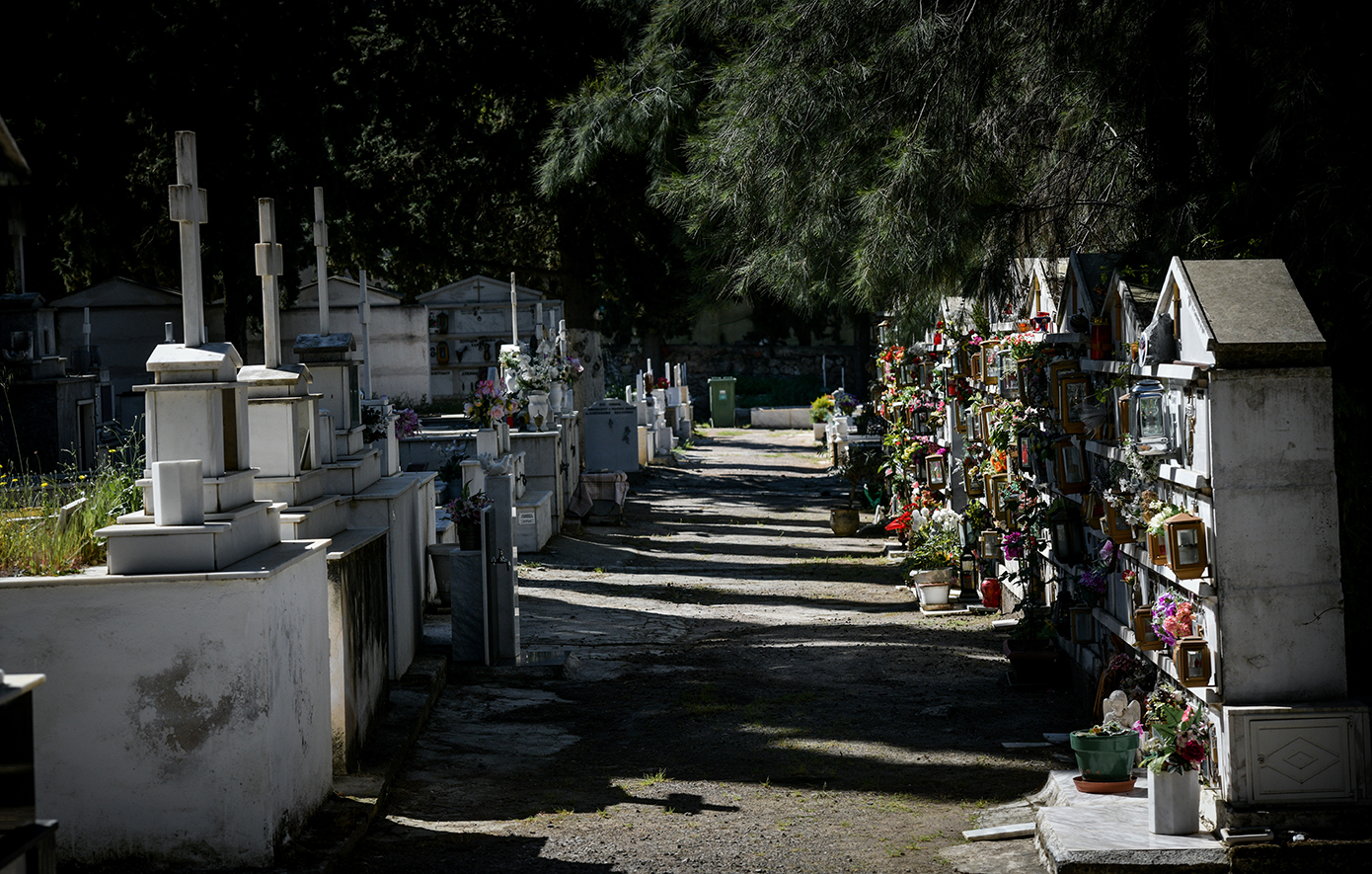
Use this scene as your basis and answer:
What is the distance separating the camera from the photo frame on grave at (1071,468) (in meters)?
7.64

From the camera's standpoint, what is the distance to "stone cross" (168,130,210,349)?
509 cm

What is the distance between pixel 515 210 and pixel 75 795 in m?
21.4

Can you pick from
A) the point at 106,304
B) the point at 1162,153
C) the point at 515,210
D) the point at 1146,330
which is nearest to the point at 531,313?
the point at 515,210

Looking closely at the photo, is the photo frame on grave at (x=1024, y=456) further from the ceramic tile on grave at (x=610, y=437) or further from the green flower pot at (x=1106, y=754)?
the ceramic tile on grave at (x=610, y=437)

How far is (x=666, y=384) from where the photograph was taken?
34.6 m

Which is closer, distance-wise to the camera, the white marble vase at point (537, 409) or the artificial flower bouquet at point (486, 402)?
the artificial flower bouquet at point (486, 402)

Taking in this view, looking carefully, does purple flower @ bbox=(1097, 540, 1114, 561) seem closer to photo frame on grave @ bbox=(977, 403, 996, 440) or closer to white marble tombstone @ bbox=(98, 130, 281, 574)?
photo frame on grave @ bbox=(977, 403, 996, 440)

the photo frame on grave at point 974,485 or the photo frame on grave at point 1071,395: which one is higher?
the photo frame on grave at point 1071,395

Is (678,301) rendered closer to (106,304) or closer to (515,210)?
(515,210)

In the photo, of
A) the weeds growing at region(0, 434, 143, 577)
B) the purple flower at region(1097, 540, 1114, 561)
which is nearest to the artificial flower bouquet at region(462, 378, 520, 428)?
the weeds growing at region(0, 434, 143, 577)

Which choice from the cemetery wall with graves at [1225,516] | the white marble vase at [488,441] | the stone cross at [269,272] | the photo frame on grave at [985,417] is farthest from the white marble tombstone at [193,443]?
the white marble vase at [488,441]

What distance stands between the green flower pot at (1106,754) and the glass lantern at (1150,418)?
4.35ft

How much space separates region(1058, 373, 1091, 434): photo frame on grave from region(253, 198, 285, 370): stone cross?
4.51 metres

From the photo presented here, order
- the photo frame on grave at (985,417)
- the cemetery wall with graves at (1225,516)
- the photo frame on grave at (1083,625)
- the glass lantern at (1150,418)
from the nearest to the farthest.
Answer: the cemetery wall with graves at (1225,516)
the glass lantern at (1150,418)
the photo frame on grave at (1083,625)
the photo frame on grave at (985,417)
